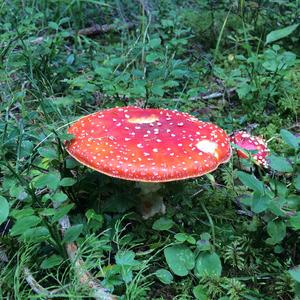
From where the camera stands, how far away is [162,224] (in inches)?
96.3

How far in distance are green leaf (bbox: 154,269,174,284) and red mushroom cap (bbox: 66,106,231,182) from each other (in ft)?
1.48

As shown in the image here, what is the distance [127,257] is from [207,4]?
12.8 ft

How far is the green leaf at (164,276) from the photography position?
2175mm

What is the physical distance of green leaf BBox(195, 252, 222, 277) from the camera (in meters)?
2.20

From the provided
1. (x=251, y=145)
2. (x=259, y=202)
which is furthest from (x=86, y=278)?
(x=251, y=145)

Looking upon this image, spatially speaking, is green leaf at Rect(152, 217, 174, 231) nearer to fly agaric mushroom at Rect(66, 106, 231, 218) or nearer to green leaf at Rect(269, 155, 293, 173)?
fly agaric mushroom at Rect(66, 106, 231, 218)

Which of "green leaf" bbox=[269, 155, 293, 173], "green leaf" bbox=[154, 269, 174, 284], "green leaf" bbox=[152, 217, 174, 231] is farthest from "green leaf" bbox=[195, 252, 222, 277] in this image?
"green leaf" bbox=[269, 155, 293, 173]

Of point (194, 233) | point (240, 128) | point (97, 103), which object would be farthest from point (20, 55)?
point (194, 233)

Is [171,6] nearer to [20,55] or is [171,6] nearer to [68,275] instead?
[20,55]

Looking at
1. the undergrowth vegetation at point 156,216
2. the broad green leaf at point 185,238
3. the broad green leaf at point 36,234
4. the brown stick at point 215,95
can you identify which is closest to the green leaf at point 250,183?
the undergrowth vegetation at point 156,216

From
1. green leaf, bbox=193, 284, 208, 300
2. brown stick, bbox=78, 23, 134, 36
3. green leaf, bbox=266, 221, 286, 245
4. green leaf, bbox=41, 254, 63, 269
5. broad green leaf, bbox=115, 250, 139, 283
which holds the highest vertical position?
broad green leaf, bbox=115, 250, 139, 283

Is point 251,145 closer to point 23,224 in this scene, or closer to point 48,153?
point 48,153

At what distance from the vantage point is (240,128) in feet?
11.9

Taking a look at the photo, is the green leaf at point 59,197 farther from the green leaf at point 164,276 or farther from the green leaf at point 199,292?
the green leaf at point 199,292
